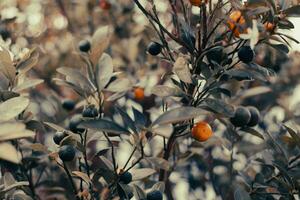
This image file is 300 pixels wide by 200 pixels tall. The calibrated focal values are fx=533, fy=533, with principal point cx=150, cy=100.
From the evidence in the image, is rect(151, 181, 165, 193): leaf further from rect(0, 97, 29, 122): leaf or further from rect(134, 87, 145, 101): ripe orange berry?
rect(134, 87, 145, 101): ripe orange berry

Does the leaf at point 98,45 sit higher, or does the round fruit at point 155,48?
the leaf at point 98,45

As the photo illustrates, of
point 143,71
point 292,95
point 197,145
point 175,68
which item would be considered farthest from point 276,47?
point 292,95

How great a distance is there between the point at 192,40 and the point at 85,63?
353 millimetres

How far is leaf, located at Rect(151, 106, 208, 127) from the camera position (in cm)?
116

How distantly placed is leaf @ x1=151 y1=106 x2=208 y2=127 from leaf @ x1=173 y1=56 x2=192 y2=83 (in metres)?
0.19

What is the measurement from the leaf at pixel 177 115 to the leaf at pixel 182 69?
19 centimetres

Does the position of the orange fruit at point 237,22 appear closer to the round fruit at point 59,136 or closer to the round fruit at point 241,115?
the round fruit at point 241,115

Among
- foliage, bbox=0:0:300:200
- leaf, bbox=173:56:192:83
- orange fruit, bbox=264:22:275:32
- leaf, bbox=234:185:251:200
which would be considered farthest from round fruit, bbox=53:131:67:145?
orange fruit, bbox=264:22:275:32

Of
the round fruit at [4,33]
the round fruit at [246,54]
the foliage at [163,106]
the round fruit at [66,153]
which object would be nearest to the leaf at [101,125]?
the foliage at [163,106]

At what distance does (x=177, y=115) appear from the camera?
118cm

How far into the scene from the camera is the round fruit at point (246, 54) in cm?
145

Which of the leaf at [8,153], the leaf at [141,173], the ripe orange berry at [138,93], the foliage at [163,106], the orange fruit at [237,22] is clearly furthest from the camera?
the ripe orange berry at [138,93]

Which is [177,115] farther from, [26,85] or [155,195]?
[26,85]

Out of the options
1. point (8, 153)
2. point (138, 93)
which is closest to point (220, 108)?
point (8, 153)
